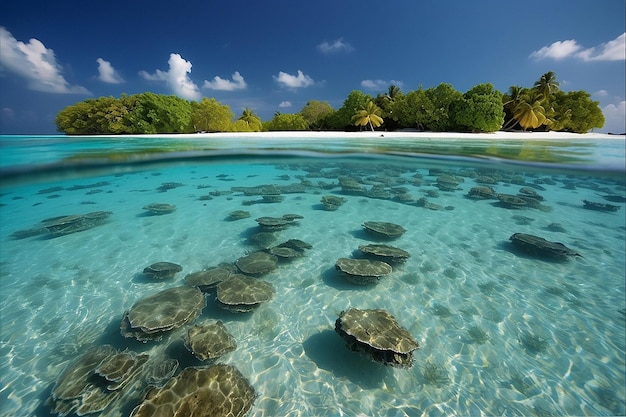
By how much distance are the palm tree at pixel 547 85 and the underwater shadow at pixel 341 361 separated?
68781 millimetres

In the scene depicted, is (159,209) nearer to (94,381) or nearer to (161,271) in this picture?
(161,271)

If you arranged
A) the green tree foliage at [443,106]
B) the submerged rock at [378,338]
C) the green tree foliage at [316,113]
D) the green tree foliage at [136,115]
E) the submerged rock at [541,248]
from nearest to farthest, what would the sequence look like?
the submerged rock at [378,338] < the submerged rock at [541,248] < the green tree foliage at [443,106] < the green tree foliage at [136,115] < the green tree foliage at [316,113]

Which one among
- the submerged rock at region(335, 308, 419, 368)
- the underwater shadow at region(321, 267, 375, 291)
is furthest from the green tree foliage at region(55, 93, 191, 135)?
the submerged rock at region(335, 308, 419, 368)

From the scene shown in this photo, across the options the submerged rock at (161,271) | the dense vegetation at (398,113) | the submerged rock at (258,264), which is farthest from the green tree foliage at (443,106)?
the submerged rock at (161,271)

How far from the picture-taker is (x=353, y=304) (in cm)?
560

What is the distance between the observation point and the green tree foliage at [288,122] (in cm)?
6369

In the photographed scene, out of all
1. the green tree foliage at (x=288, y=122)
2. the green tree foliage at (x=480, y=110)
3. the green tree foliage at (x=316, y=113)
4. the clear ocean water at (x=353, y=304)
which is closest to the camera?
the clear ocean water at (x=353, y=304)

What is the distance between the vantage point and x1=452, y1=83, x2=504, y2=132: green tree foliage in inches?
1565

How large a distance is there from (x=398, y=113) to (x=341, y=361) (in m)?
56.4

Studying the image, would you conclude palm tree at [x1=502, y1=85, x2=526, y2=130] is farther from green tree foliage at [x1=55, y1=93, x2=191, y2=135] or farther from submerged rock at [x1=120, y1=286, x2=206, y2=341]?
green tree foliage at [x1=55, y1=93, x2=191, y2=135]

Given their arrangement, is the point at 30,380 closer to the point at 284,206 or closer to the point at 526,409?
the point at 526,409

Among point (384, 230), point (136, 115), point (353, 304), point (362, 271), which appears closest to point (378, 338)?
point (353, 304)

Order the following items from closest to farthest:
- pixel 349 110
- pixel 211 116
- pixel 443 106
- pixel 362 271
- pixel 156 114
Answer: pixel 362 271 → pixel 443 106 → pixel 156 114 → pixel 211 116 → pixel 349 110

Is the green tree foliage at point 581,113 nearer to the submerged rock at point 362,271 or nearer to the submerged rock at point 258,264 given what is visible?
the submerged rock at point 362,271
